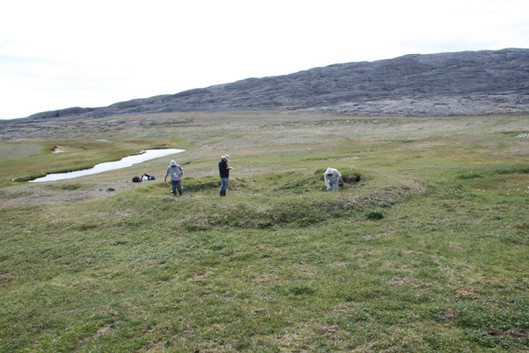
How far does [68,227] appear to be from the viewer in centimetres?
2312

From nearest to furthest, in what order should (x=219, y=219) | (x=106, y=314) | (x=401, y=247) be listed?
(x=106, y=314) < (x=401, y=247) < (x=219, y=219)

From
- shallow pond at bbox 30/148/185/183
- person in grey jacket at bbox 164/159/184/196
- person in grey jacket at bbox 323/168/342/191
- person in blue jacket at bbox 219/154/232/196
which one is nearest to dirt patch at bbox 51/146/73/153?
shallow pond at bbox 30/148/185/183

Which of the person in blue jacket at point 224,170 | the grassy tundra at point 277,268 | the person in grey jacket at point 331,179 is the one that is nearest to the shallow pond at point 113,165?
the grassy tundra at point 277,268

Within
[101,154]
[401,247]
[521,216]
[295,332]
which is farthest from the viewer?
[101,154]

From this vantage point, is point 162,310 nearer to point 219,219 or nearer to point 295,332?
point 295,332

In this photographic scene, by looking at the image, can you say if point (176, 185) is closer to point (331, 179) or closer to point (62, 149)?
point (331, 179)

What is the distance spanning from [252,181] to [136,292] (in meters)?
20.8

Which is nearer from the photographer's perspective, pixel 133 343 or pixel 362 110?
pixel 133 343

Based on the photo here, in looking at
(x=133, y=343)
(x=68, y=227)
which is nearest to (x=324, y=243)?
(x=133, y=343)

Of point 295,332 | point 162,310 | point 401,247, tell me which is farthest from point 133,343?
point 401,247

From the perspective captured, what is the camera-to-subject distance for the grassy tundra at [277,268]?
10.9 metres

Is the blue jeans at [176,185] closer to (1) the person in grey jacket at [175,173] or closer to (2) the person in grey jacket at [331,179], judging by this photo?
(1) the person in grey jacket at [175,173]

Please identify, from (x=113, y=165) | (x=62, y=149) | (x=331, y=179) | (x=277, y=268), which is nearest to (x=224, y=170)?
(x=331, y=179)

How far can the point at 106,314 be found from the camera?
12.5 meters
